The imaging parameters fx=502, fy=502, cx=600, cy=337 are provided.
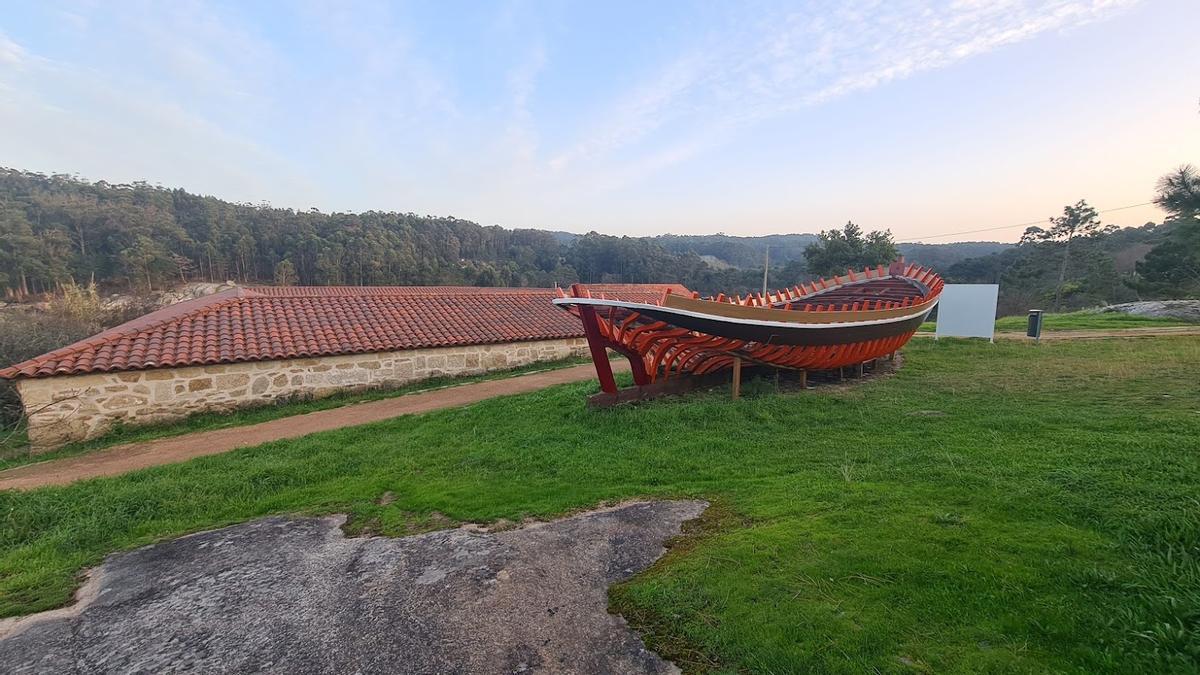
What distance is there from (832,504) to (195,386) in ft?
34.0

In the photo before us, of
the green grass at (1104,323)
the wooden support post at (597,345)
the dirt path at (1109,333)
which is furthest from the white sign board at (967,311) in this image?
the wooden support post at (597,345)

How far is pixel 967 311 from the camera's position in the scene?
1330 centimetres

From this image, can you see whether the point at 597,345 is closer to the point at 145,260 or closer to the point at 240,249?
the point at 145,260

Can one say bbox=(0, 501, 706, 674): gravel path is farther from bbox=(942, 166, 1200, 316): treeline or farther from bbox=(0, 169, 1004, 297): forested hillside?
bbox=(0, 169, 1004, 297): forested hillside

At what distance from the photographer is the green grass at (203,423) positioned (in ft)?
25.4

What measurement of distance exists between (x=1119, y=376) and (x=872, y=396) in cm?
395

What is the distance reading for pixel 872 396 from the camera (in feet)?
23.5

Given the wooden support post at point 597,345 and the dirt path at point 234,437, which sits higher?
the wooden support post at point 597,345

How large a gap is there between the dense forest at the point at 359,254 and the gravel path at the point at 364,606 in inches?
936

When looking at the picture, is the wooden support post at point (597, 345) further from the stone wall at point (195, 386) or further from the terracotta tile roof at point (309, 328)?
the stone wall at point (195, 386)

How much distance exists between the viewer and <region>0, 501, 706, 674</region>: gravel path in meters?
2.32

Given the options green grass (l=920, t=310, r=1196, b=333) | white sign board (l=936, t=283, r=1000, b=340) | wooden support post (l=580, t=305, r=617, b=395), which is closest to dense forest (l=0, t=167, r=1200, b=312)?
green grass (l=920, t=310, r=1196, b=333)

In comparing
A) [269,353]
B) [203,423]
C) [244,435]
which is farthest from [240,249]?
[244,435]

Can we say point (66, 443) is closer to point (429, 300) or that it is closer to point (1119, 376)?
point (429, 300)
